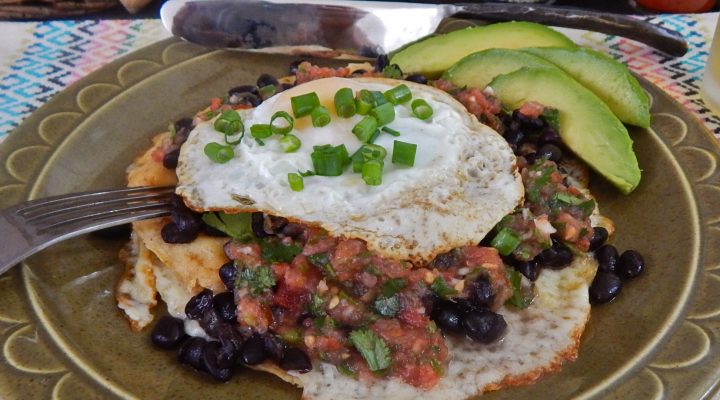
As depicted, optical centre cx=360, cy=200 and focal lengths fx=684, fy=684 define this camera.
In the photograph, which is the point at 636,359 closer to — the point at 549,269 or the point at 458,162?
the point at 549,269

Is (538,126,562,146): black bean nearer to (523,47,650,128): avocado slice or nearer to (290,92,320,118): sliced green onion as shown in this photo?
(523,47,650,128): avocado slice

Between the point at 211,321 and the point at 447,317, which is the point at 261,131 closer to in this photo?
the point at 211,321

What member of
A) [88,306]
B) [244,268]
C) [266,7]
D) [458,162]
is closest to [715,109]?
[458,162]

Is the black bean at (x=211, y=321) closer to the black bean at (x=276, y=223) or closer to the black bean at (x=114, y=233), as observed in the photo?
the black bean at (x=276, y=223)

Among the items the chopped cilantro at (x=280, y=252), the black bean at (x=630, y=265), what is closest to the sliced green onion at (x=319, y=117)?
the chopped cilantro at (x=280, y=252)

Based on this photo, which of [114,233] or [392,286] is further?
[114,233]

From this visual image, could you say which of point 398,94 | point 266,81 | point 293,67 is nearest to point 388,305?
point 398,94
